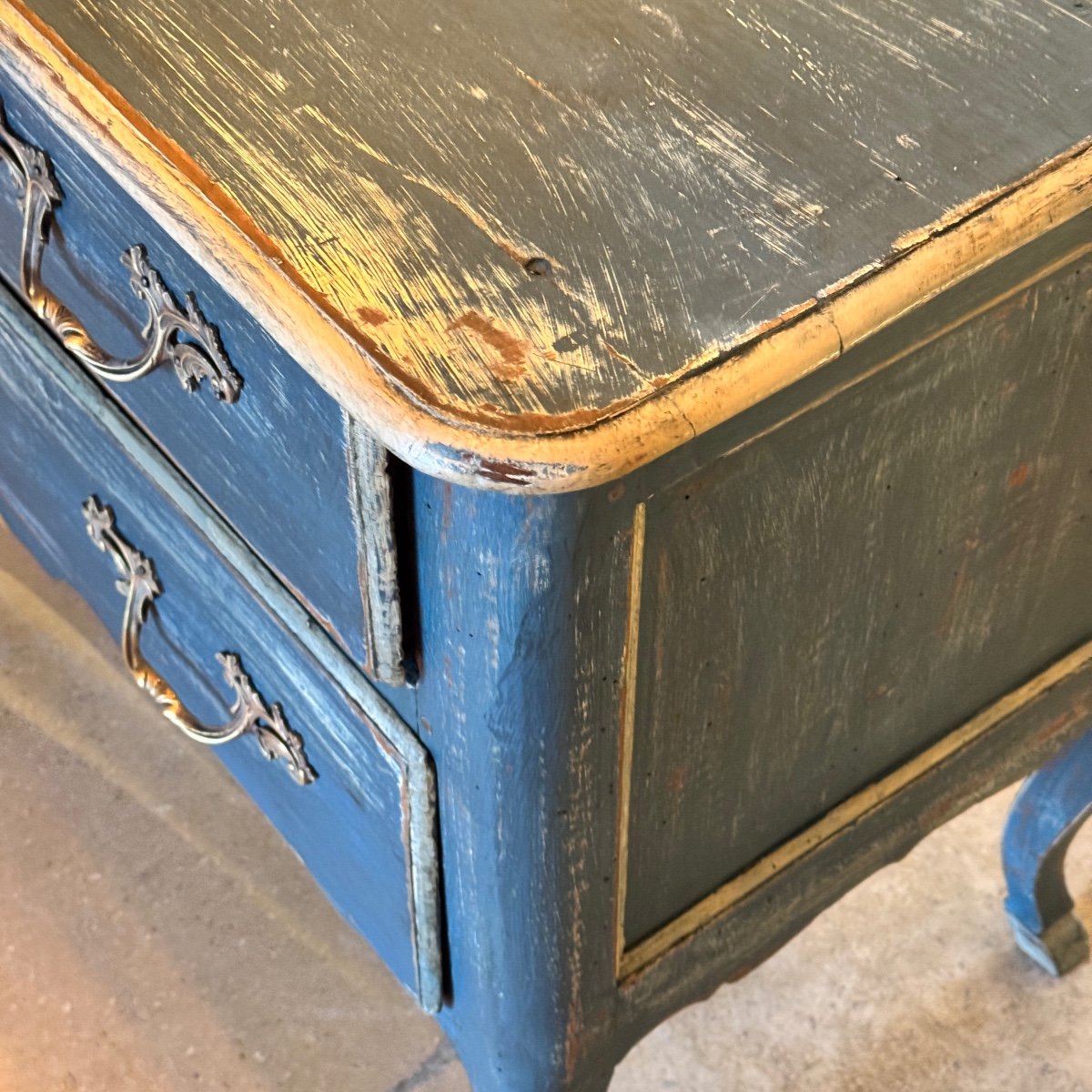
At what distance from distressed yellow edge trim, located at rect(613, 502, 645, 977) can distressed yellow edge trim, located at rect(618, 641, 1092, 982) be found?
29mm

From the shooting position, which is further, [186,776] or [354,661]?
[186,776]

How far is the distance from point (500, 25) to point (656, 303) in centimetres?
19

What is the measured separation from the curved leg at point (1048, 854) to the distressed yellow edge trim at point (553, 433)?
1.80ft

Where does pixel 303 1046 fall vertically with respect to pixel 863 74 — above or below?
below

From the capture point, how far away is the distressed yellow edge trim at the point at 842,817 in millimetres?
736

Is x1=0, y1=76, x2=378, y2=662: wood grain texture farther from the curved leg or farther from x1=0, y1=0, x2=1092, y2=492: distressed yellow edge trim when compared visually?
the curved leg

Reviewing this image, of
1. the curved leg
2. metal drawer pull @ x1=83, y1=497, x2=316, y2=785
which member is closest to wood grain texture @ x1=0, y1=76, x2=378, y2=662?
metal drawer pull @ x1=83, y1=497, x2=316, y2=785

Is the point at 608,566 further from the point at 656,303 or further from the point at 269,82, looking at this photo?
the point at 269,82

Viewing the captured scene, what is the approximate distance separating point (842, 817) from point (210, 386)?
393 mm

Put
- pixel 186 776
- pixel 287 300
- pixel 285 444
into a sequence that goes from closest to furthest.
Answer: pixel 287 300 → pixel 285 444 → pixel 186 776

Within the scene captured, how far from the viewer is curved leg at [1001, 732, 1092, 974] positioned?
104cm

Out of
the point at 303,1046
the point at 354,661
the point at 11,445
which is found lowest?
the point at 303,1046

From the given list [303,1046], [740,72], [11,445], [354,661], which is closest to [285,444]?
[354,661]

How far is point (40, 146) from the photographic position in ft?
2.18
